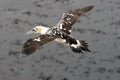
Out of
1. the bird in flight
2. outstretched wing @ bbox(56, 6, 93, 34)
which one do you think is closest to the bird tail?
the bird in flight

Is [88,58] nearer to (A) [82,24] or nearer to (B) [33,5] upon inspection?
(A) [82,24]

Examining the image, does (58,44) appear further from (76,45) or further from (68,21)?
(76,45)

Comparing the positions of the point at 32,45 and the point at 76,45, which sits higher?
the point at 32,45

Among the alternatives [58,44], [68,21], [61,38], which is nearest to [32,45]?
[61,38]

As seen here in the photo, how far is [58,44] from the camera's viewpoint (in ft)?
45.9

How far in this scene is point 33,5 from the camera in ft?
51.6

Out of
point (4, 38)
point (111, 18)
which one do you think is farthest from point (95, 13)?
point (4, 38)

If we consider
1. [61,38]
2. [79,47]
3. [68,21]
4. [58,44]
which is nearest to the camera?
[79,47]

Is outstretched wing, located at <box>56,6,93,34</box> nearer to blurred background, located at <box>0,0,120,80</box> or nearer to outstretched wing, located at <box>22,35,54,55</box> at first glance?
outstretched wing, located at <box>22,35,54,55</box>

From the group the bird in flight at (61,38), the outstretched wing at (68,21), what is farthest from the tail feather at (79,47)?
the outstretched wing at (68,21)

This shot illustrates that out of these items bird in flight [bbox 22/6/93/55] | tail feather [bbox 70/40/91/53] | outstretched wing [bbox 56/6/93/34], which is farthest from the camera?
outstretched wing [bbox 56/6/93/34]

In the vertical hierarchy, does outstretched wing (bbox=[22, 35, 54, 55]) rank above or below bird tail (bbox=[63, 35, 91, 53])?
above

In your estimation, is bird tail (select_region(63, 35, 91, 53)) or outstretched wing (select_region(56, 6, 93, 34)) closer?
bird tail (select_region(63, 35, 91, 53))

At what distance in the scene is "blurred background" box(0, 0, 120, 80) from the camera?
13.1 meters
